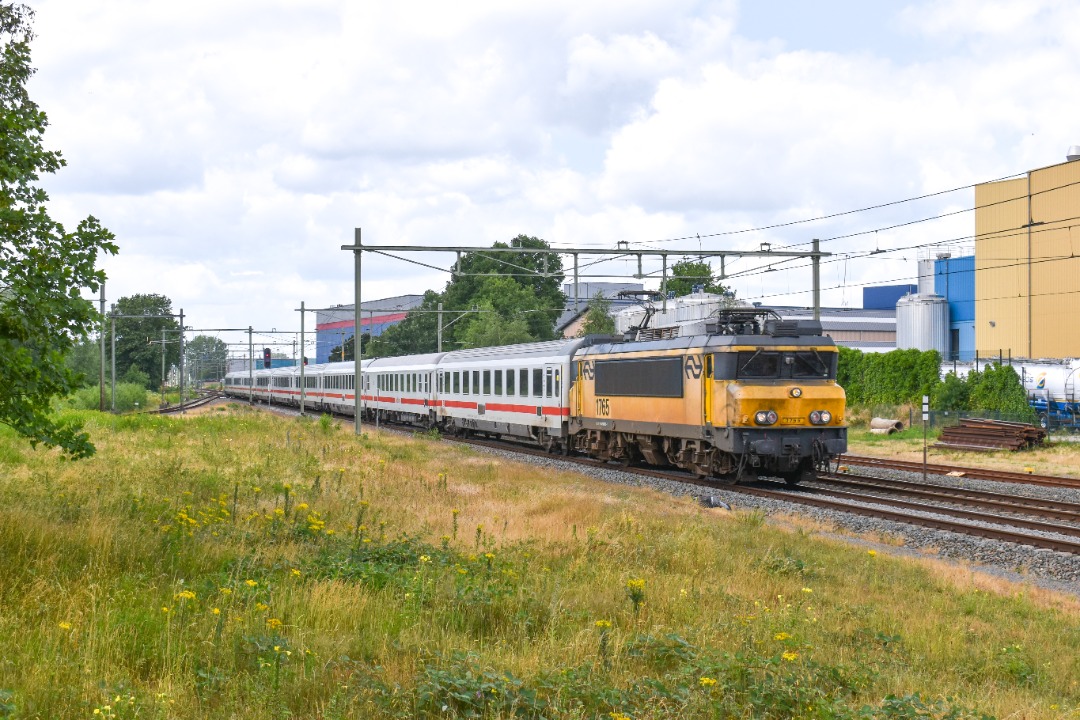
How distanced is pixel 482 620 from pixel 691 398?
46.9 ft

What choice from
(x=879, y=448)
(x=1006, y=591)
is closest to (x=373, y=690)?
(x=1006, y=591)

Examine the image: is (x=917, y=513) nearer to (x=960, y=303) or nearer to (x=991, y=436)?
(x=991, y=436)

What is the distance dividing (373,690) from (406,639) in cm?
118

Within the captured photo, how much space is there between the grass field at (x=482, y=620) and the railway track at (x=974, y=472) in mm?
11537

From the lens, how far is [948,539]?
15.4 m

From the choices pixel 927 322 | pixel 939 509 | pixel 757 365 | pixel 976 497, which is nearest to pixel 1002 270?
pixel 927 322

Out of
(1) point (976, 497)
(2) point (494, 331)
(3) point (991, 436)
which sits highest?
(2) point (494, 331)

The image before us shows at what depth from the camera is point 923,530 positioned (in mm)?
16188

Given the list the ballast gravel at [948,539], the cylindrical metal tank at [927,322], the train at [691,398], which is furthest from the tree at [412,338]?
the ballast gravel at [948,539]

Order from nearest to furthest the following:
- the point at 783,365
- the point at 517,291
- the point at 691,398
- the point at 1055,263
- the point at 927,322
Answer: the point at 783,365 → the point at 691,398 → the point at 1055,263 → the point at 927,322 → the point at 517,291

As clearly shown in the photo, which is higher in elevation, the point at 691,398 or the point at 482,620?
the point at 691,398

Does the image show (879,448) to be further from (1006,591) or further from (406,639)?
(406,639)

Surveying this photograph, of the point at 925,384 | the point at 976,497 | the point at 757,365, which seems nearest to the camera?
the point at 976,497

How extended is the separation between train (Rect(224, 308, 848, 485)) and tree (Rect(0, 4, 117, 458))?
1383 centimetres
